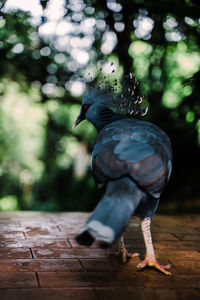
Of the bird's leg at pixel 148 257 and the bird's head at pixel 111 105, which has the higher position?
the bird's head at pixel 111 105

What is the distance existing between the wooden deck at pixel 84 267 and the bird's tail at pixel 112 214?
0.45m

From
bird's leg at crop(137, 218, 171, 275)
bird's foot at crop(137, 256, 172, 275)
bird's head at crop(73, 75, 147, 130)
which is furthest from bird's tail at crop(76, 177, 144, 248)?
bird's head at crop(73, 75, 147, 130)

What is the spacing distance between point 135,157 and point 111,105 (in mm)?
1016

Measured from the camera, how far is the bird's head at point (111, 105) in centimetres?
307

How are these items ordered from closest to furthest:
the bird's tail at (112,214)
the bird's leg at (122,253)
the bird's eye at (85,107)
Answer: the bird's tail at (112,214)
the bird's leg at (122,253)
the bird's eye at (85,107)

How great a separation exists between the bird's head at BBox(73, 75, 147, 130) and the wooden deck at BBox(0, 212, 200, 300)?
1160 mm

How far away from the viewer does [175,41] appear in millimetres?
6008

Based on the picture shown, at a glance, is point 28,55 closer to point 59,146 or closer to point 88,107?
point 88,107

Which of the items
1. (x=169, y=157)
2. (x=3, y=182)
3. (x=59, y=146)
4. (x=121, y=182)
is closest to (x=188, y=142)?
(x=169, y=157)

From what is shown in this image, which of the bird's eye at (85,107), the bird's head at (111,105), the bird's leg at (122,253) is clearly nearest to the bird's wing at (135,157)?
the bird's head at (111,105)

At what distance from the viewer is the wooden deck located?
6.88ft

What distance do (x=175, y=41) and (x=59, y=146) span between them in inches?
327

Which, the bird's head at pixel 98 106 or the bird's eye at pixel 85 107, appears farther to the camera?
the bird's eye at pixel 85 107

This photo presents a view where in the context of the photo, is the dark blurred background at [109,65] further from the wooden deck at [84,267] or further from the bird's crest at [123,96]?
the wooden deck at [84,267]
